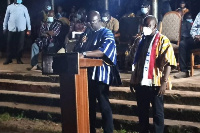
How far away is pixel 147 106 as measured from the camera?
17.1ft

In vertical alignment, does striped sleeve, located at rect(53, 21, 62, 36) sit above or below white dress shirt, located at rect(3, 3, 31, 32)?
below

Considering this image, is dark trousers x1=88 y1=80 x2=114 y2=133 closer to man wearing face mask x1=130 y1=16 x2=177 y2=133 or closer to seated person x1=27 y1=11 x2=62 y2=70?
man wearing face mask x1=130 y1=16 x2=177 y2=133

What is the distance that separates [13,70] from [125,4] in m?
6.07

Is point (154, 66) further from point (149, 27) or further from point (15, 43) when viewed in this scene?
point (15, 43)

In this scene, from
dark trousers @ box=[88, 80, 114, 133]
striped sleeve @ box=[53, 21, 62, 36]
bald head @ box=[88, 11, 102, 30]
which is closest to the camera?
bald head @ box=[88, 11, 102, 30]

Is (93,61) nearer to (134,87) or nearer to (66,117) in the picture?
(66,117)

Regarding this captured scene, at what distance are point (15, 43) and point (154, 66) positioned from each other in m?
6.90

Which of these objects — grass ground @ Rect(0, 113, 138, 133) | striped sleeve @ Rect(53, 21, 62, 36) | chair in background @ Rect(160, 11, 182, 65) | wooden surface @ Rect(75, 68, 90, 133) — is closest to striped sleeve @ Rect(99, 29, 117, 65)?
wooden surface @ Rect(75, 68, 90, 133)

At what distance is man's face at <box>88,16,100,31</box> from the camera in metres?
5.25

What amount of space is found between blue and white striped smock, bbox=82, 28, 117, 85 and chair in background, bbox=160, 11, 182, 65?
A: 3.30 meters

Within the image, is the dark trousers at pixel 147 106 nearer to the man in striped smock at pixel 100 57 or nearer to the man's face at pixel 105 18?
the man in striped smock at pixel 100 57

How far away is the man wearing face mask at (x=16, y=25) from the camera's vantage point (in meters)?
10.7

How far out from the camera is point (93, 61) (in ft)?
13.3

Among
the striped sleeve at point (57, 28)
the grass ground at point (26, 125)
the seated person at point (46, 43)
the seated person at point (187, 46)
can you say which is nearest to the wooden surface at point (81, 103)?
the grass ground at point (26, 125)
